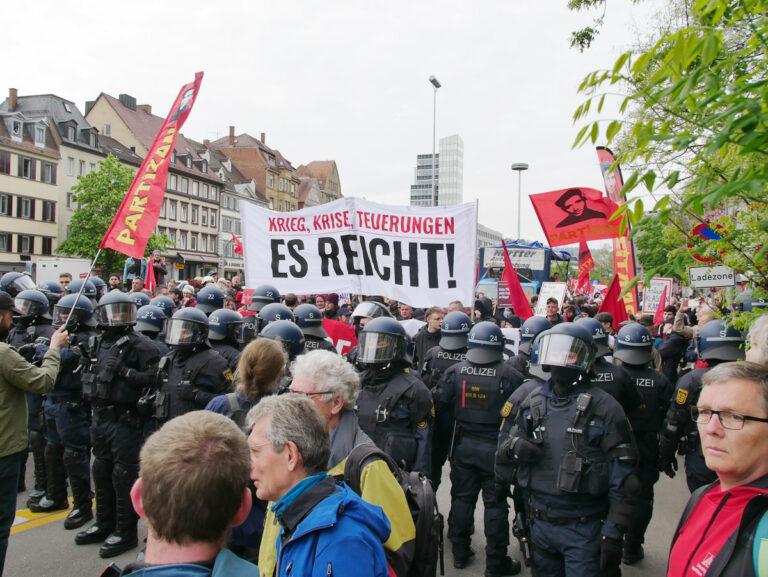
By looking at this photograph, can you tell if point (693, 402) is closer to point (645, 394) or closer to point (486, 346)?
point (645, 394)

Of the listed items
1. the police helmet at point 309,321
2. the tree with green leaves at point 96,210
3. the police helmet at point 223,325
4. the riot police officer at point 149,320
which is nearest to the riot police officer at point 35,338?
the riot police officer at point 149,320

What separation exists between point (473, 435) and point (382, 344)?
5.08 feet

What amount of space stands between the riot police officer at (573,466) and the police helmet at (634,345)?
2.24 metres

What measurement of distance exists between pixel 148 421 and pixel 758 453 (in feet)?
17.2

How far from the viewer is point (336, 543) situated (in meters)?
2.02

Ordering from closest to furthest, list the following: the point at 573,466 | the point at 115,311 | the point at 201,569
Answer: the point at 201,569 → the point at 573,466 → the point at 115,311

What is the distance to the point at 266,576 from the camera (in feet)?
8.19

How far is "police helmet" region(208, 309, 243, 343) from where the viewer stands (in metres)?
6.80

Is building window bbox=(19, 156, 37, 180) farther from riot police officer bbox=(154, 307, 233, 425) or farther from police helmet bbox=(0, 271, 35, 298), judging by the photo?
riot police officer bbox=(154, 307, 233, 425)

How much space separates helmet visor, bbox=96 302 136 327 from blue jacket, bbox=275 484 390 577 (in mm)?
4383

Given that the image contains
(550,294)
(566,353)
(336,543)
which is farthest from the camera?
(550,294)

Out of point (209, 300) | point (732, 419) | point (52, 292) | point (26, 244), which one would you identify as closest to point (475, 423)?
point (732, 419)

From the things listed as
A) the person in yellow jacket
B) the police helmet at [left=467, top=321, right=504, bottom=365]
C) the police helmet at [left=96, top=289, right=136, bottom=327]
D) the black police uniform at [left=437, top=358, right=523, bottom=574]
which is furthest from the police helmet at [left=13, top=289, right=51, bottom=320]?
the person in yellow jacket

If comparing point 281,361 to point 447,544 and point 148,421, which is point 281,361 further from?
point 447,544
